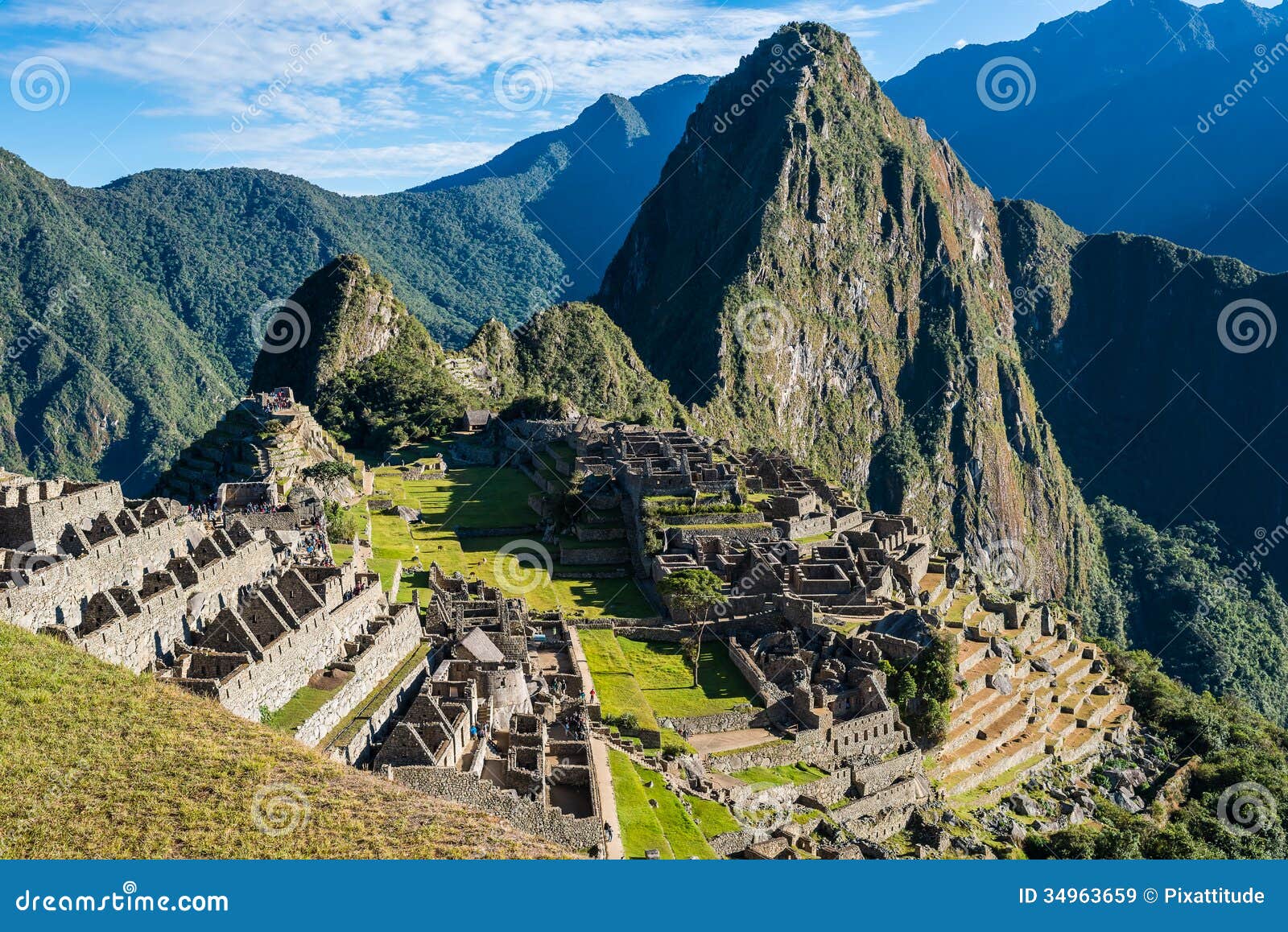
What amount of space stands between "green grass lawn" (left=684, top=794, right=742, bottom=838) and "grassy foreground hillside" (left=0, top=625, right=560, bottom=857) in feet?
25.1

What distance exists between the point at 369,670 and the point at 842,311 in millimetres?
155702

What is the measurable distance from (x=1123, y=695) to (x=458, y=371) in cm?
6526

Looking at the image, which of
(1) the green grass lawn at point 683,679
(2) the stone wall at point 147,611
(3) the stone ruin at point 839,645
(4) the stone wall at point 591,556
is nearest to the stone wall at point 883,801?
(3) the stone ruin at point 839,645

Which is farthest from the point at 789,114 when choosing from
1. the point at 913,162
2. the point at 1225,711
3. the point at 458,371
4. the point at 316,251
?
the point at 1225,711

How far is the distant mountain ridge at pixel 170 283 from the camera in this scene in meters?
99.8

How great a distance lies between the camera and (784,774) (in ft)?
98.8

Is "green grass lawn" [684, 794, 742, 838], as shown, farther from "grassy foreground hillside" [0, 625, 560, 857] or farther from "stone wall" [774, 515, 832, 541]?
"stone wall" [774, 515, 832, 541]

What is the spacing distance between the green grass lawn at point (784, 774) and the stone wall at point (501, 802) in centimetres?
881

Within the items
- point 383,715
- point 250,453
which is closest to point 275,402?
point 250,453

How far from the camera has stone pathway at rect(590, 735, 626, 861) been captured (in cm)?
2133

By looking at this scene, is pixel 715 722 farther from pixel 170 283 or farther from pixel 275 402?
pixel 170 283

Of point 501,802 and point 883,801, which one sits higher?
point 883,801

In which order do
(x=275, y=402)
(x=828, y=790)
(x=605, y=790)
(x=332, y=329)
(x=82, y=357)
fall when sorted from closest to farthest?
1. (x=605, y=790)
2. (x=828, y=790)
3. (x=275, y=402)
4. (x=332, y=329)
5. (x=82, y=357)

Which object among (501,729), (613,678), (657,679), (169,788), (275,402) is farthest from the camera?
(275,402)
